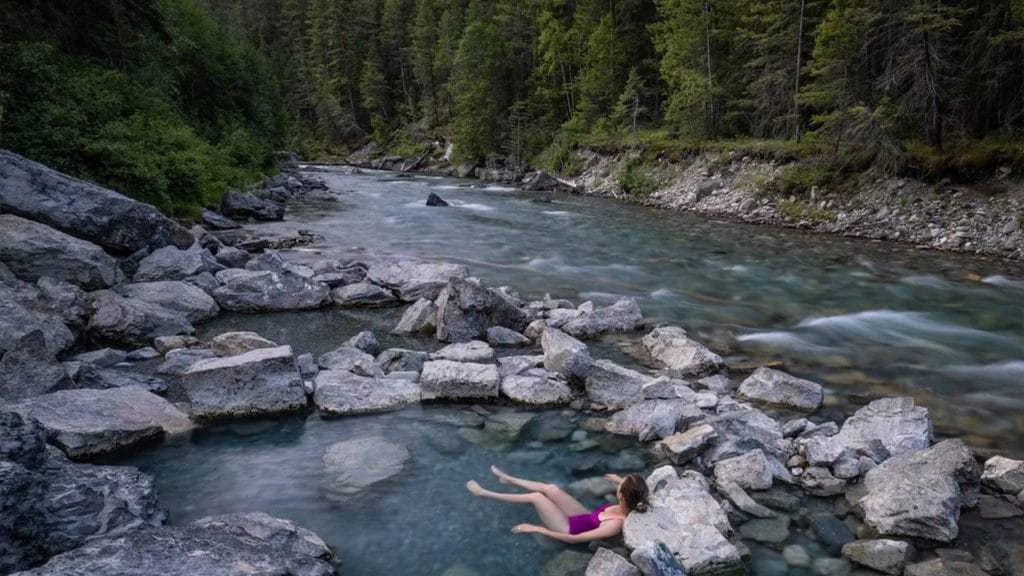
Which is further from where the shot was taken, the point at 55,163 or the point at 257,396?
the point at 55,163

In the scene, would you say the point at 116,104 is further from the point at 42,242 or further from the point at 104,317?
the point at 104,317

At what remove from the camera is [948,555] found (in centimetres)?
435

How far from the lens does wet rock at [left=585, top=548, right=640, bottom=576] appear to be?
13.0 feet

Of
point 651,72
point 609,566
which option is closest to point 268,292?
point 609,566

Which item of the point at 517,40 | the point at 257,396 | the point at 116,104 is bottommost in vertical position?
the point at 257,396

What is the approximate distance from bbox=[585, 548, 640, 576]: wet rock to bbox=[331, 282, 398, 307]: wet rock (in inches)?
300

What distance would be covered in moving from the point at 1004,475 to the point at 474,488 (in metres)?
4.88

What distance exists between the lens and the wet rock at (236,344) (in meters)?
7.75

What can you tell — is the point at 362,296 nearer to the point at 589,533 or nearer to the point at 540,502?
the point at 540,502

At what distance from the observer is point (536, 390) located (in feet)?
23.1

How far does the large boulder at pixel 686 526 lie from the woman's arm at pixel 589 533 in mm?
110

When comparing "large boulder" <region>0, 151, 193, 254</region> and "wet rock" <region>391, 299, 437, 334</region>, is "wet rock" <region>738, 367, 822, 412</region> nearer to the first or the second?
"wet rock" <region>391, 299, 437, 334</region>

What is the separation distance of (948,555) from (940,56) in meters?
19.9

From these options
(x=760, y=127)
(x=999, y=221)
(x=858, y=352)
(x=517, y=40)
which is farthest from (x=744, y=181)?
(x=517, y=40)
